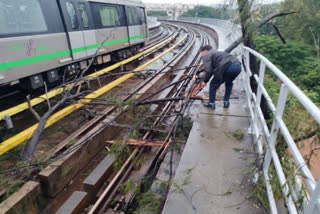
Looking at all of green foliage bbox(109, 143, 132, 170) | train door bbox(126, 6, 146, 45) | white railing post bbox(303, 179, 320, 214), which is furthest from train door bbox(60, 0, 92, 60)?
white railing post bbox(303, 179, 320, 214)

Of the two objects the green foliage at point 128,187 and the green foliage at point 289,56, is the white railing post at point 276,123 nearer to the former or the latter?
the green foliage at point 128,187

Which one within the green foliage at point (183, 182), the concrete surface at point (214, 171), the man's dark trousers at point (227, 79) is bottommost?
the concrete surface at point (214, 171)

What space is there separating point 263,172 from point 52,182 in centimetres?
Answer: 344

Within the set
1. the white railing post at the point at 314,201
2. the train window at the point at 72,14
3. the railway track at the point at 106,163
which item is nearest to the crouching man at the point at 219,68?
the railway track at the point at 106,163

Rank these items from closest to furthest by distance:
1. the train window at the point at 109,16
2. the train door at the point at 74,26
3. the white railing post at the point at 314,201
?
the white railing post at the point at 314,201 → the train door at the point at 74,26 → the train window at the point at 109,16

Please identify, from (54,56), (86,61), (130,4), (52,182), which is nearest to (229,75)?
(52,182)

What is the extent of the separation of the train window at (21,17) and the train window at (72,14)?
118cm

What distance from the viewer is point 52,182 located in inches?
162

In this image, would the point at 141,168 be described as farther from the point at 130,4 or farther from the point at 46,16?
the point at 130,4

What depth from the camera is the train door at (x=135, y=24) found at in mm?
12250

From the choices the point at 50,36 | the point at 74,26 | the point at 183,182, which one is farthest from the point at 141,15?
the point at 183,182

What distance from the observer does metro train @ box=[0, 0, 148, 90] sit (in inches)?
231

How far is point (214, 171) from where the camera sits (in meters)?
3.25

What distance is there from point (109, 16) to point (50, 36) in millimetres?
3895
